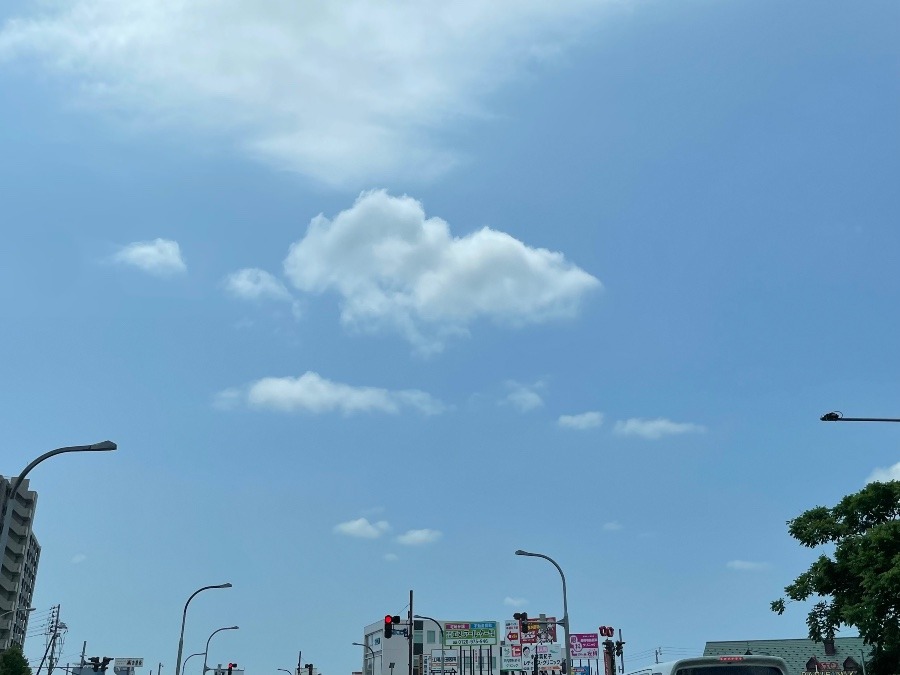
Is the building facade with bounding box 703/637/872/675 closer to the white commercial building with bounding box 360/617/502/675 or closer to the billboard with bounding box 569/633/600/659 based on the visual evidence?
the billboard with bounding box 569/633/600/659

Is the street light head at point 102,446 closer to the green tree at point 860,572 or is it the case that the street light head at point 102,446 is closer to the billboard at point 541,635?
the green tree at point 860,572

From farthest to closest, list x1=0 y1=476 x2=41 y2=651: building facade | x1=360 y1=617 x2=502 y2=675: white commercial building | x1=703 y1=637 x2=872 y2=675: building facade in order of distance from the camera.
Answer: x1=360 y1=617 x2=502 y2=675: white commercial building < x1=0 y1=476 x2=41 y2=651: building facade < x1=703 y1=637 x2=872 y2=675: building facade

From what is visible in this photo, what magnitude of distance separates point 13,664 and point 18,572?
161ft

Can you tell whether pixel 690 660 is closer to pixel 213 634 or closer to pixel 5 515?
pixel 5 515

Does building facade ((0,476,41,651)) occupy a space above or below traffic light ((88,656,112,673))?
above

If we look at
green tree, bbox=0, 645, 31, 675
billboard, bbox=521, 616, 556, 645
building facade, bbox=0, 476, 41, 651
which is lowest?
green tree, bbox=0, 645, 31, 675

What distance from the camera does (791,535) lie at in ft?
153

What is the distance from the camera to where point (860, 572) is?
134ft

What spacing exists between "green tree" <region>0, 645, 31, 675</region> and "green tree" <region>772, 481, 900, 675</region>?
6145cm

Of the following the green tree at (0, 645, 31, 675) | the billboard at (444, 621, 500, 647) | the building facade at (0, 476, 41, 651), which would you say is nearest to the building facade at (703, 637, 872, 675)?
the billboard at (444, 621, 500, 647)

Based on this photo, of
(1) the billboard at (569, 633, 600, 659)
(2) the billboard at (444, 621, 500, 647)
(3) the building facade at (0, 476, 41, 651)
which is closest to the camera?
(3) the building facade at (0, 476, 41, 651)

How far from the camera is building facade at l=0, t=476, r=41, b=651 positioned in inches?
4444

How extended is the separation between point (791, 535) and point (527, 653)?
74.1 metres

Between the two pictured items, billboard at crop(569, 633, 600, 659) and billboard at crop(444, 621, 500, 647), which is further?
billboard at crop(444, 621, 500, 647)
